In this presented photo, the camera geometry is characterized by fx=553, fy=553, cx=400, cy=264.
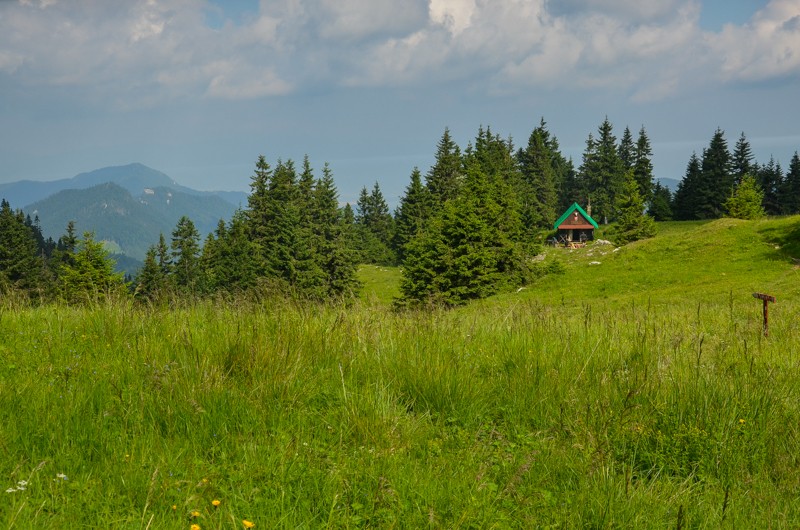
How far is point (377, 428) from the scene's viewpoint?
3629 millimetres

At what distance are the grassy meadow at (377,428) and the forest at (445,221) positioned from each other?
27831mm

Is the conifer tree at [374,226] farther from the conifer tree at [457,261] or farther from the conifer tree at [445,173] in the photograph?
the conifer tree at [457,261]

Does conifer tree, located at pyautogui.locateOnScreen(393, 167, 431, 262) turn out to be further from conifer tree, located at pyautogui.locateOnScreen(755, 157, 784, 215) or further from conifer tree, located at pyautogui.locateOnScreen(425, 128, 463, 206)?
conifer tree, located at pyautogui.locateOnScreen(755, 157, 784, 215)

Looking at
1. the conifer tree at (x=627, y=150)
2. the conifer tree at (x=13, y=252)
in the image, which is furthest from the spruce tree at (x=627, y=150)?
the conifer tree at (x=13, y=252)

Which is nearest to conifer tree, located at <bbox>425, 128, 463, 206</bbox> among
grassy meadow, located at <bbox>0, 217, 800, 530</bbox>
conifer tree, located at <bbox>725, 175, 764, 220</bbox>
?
conifer tree, located at <bbox>725, 175, 764, 220</bbox>

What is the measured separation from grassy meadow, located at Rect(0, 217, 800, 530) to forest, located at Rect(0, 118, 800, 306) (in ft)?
91.3

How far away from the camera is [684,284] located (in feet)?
109

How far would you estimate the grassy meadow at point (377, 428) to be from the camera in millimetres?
2830

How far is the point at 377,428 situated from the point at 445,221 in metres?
37.3

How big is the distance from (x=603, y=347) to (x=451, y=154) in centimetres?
6815

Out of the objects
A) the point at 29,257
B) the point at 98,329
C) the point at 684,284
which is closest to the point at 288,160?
the point at 29,257

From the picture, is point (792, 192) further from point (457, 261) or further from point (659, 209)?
point (457, 261)

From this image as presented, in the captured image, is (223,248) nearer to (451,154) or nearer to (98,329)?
(451,154)

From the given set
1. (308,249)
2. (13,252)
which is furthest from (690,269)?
(13,252)
